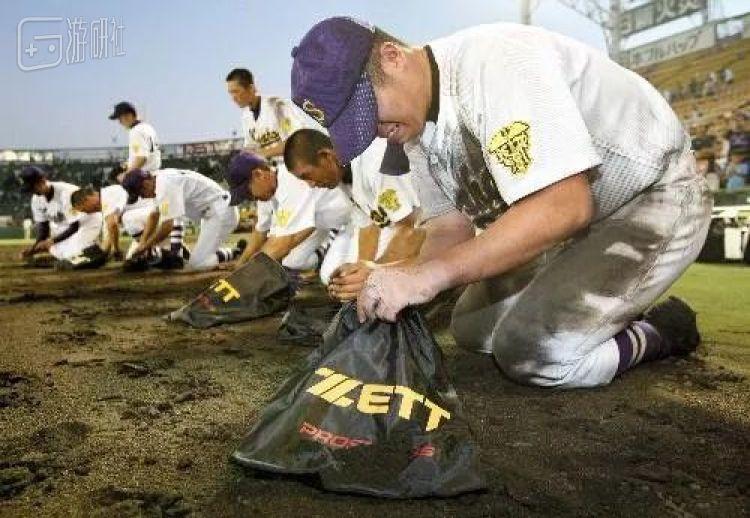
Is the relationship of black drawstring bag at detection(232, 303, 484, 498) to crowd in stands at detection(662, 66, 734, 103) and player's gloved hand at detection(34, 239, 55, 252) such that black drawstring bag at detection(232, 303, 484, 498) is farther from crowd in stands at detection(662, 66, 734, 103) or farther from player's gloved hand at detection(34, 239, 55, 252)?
crowd in stands at detection(662, 66, 734, 103)

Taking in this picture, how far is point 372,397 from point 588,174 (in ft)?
3.01

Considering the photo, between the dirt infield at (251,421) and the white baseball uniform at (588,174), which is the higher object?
the white baseball uniform at (588,174)

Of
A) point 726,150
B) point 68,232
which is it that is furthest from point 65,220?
point 726,150

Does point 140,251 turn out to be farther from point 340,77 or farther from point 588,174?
point 588,174

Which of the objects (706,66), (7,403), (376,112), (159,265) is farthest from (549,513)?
(706,66)

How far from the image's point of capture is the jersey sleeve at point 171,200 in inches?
271

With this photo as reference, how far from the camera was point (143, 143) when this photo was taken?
26.6ft

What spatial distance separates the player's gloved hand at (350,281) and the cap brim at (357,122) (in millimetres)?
357

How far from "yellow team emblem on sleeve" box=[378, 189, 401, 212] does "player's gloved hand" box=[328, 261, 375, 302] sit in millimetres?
1726

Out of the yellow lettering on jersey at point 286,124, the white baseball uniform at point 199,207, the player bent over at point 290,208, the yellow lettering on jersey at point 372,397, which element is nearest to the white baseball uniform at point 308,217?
the player bent over at point 290,208

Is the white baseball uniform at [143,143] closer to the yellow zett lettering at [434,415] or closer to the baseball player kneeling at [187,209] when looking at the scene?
the baseball player kneeling at [187,209]

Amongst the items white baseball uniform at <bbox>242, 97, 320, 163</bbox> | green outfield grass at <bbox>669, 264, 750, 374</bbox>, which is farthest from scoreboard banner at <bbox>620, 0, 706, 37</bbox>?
white baseball uniform at <bbox>242, 97, 320, 163</bbox>

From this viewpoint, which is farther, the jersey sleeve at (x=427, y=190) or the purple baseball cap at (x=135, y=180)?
the purple baseball cap at (x=135, y=180)

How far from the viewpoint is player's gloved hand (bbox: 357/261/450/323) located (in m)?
1.44
